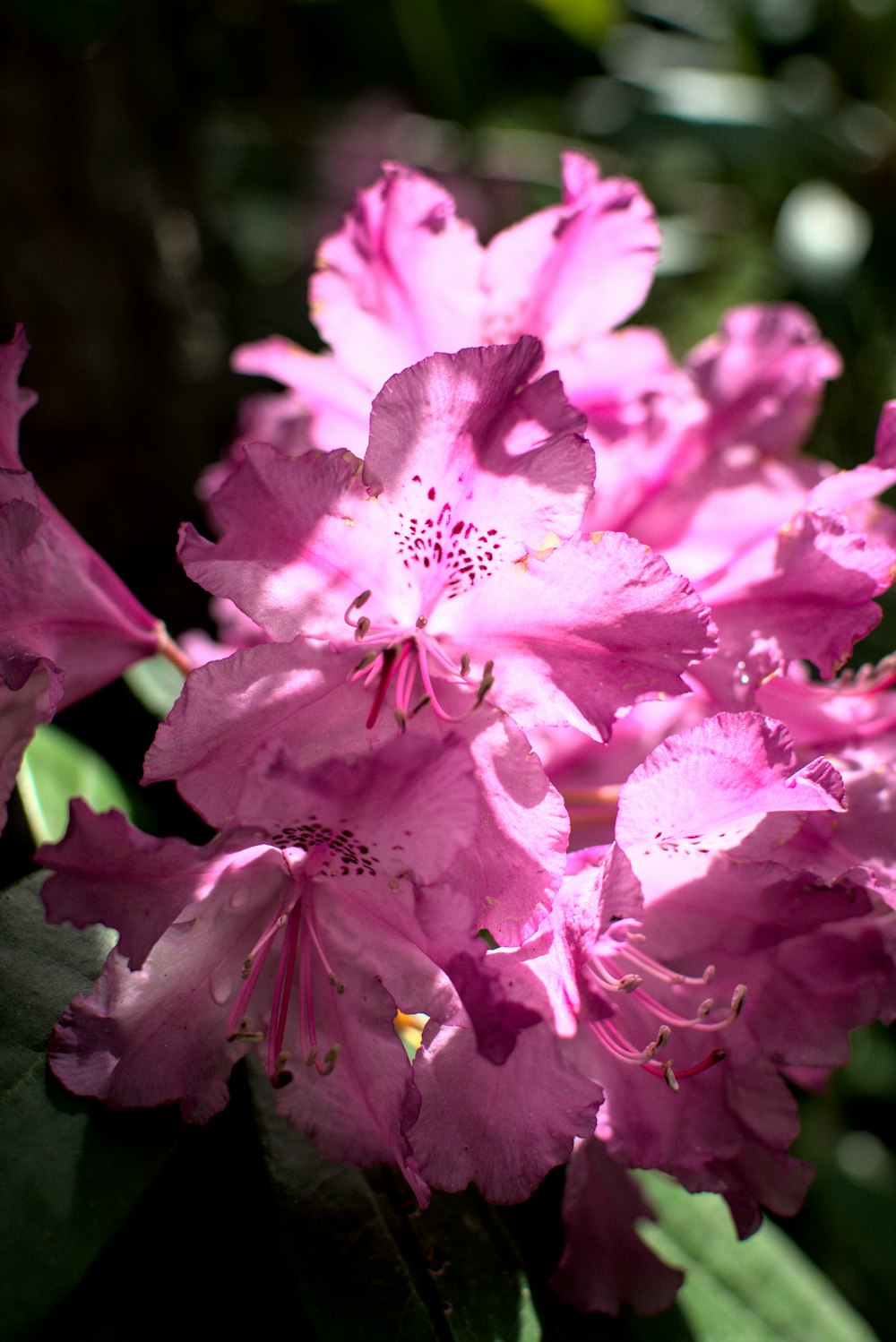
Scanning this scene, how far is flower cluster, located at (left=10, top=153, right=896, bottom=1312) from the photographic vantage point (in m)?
0.76

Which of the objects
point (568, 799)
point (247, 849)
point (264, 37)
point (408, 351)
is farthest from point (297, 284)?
point (247, 849)

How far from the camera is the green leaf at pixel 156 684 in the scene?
120cm

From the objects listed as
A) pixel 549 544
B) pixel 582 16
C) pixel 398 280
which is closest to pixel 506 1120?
pixel 549 544

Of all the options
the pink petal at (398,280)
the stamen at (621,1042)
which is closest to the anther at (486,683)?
the stamen at (621,1042)

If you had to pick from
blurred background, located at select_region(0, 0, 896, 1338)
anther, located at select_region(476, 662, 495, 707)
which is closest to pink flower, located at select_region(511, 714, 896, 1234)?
anther, located at select_region(476, 662, 495, 707)

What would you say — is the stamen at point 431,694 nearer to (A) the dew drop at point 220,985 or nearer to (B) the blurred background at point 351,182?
(A) the dew drop at point 220,985

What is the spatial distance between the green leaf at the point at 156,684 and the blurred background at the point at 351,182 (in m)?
0.13

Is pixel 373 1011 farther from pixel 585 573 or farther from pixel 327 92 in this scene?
pixel 327 92

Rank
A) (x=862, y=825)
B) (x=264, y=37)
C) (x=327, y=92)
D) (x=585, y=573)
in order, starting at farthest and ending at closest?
1. (x=327, y=92)
2. (x=264, y=37)
3. (x=862, y=825)
4. (x=585, y=573)

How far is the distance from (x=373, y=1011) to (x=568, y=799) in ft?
0.94

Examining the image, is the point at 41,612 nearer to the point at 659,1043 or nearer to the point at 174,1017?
the point at 174,1017

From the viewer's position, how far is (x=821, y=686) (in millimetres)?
1020

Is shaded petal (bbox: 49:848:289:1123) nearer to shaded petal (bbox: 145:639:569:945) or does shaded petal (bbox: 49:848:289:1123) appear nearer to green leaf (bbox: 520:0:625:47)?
shaded petal (bbox: 145:639:569:945)

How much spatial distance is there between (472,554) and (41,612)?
31 centimetres
